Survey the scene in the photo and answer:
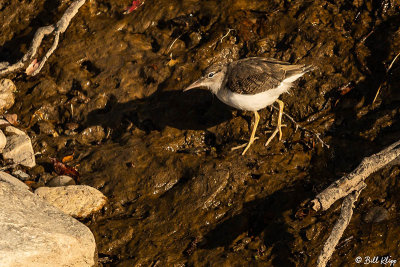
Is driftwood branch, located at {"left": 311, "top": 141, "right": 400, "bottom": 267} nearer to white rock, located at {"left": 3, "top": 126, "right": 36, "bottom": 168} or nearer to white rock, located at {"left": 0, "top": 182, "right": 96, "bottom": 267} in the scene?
white rock, located at {"left": 0, "top": 182, "right": 96, "bottom": 267}

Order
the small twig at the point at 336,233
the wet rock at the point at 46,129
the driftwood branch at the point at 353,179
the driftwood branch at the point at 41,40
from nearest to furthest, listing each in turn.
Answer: the small twig at the point at 336,233 → the driftwood branch at the point at 353,179 → the wet rock at the point at 46,129 → the driftwood branch at the point at 41,40

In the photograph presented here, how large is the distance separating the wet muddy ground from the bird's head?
0.63 meters

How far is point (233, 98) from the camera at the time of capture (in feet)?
24.7

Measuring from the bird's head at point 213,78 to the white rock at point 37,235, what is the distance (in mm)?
3004

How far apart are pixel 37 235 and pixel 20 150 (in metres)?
2.75

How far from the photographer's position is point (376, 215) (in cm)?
627

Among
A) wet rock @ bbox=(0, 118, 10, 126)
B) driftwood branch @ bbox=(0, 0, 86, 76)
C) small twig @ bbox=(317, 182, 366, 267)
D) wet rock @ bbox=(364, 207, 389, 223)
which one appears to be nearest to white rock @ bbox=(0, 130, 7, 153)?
wet rock @ bbox=(0, 118, 10, 126)

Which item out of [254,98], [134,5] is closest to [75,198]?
[254,98]

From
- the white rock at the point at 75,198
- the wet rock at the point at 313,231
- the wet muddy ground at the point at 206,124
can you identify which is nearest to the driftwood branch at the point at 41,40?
the wet muddy ground at the point at 206,124

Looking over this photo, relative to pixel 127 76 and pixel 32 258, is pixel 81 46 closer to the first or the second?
pixel 127 76

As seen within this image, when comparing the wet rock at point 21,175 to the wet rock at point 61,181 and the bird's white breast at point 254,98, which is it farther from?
the bird's white breast at point 254,98

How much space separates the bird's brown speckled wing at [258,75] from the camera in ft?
24.6

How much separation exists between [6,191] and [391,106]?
5937 millimetres

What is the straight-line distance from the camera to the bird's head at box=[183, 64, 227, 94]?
7832 mm
